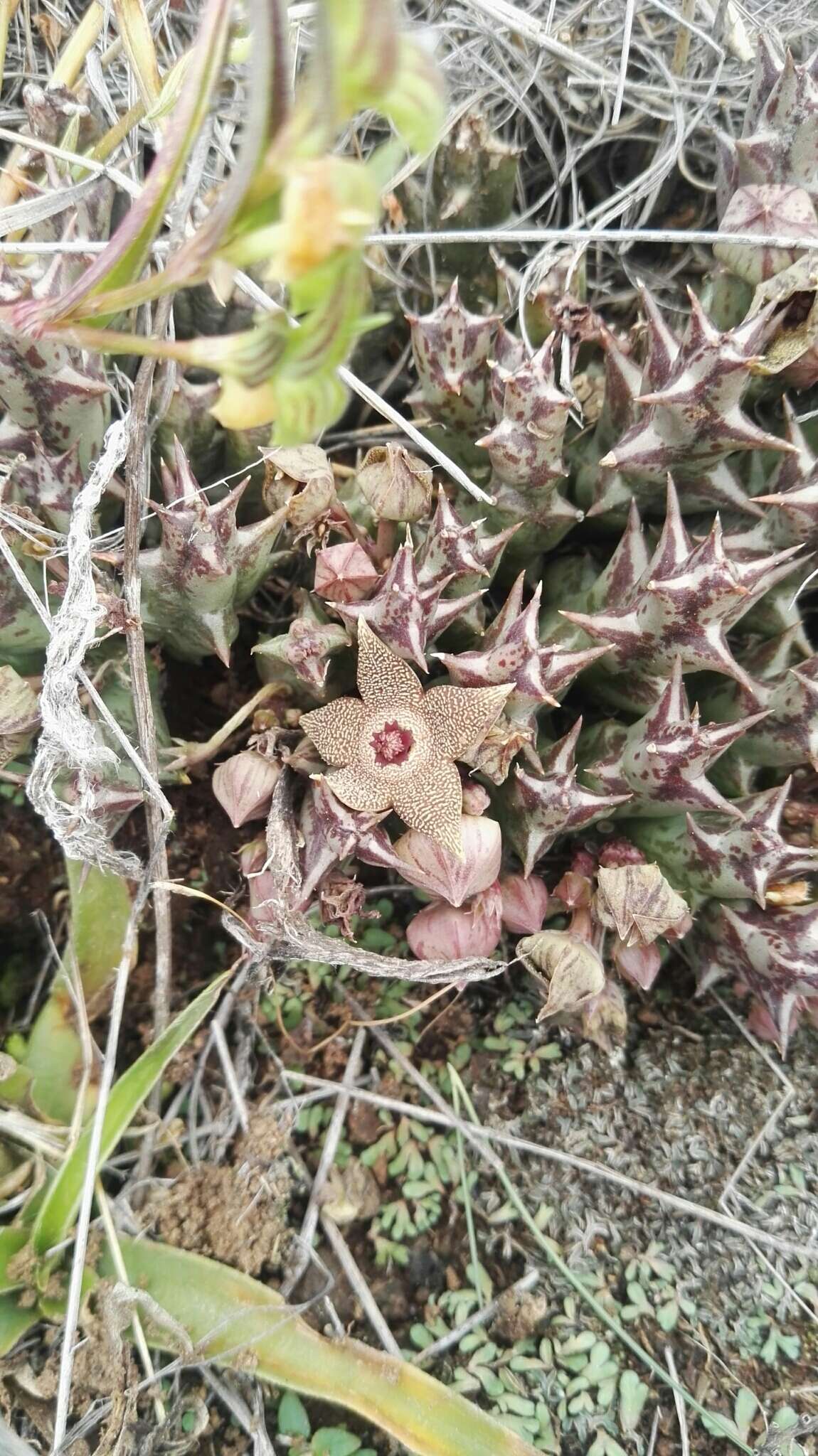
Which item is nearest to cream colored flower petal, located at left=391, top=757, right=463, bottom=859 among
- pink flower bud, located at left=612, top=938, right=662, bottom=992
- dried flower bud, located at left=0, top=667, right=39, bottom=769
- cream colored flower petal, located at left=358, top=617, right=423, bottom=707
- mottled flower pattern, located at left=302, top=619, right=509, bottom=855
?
mottled flower pattern, located at left=302, top=619, right=509, bottom=855

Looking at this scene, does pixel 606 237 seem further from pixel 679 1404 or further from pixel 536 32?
pixel 679 1404

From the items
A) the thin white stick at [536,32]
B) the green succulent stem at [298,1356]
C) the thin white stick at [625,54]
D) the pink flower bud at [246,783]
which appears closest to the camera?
the green succulent stem at [298,1356]

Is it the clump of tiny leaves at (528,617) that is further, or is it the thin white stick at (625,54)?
the thin white stick at (625,54)

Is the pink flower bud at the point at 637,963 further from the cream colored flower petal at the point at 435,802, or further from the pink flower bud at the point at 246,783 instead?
the pink flower bud at the point at 246,783

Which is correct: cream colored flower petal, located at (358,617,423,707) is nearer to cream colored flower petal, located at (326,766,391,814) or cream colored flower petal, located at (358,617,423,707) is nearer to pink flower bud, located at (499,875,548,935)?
cream colored flower petal, located at (326,766,391,814)

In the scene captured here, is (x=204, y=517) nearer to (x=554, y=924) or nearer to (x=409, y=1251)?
(x=554, y=924)

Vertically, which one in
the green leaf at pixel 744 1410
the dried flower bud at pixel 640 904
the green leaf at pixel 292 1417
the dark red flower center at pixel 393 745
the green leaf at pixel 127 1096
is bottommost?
the green leaf at pixel 744 1410

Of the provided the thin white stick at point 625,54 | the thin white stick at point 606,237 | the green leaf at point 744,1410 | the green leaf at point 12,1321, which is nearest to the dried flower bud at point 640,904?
the green leaf at point 744,1410
